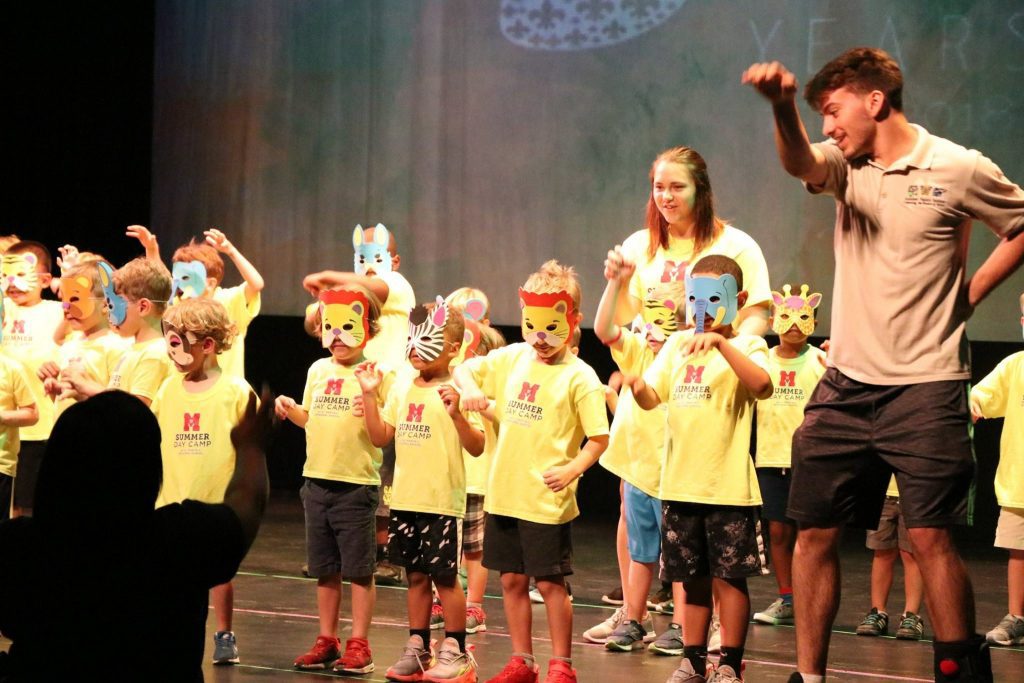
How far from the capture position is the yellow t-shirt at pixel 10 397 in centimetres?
555

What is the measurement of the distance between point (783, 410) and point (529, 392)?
Result: 1927 mm

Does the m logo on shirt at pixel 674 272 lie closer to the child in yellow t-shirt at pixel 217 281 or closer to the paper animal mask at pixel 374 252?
the paper animal mask at pixel 374 252

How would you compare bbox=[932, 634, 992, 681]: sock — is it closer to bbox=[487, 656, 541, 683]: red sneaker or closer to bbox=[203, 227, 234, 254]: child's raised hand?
bbox=[487, 656, 541, 683]: red sneaker

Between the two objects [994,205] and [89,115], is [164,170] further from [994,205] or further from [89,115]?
[994,205]

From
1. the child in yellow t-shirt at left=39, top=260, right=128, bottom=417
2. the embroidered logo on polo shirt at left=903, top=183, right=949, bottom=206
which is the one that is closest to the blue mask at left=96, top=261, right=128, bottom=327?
the child in yellow t-shirt at left=39, top=260, right=128, bottom=417

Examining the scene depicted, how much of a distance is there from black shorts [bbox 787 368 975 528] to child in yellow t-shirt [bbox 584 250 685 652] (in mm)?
1577

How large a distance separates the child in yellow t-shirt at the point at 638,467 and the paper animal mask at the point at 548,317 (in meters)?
0.48

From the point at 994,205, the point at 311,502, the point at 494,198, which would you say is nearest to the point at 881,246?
the point at 994,205

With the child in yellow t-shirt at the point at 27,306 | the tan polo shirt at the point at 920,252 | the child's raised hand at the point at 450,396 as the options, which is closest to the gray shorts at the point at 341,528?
the child's raised hand at the point at 450,396

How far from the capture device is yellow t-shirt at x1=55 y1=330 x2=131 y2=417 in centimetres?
550

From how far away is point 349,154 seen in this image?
Answer: 912 centimetres

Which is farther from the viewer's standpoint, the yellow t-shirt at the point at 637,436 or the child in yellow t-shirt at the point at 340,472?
the yellow t-shirt at the point at 637,436

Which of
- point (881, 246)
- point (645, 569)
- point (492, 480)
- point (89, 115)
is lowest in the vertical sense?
point (645, 569)

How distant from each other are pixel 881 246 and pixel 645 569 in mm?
2303
